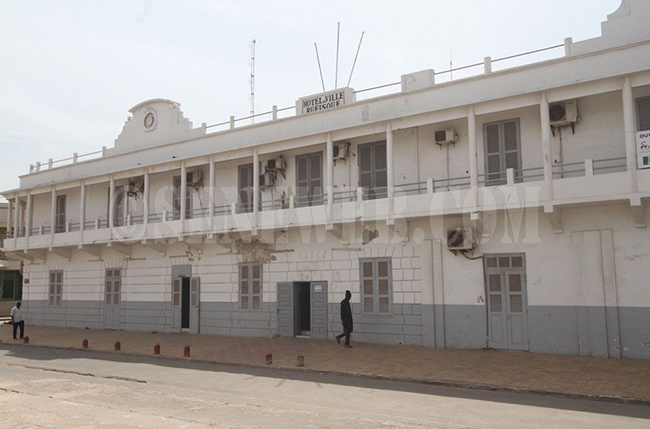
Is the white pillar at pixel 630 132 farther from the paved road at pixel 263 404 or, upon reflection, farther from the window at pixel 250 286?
the window at pixel 250 286

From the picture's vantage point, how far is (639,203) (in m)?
12.2

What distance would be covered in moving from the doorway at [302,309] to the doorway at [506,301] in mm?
5404

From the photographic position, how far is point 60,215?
87.1 feet

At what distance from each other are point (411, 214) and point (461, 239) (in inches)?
59.3

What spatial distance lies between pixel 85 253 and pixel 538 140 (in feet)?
65.6

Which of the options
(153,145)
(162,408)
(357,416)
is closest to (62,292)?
(153,145)

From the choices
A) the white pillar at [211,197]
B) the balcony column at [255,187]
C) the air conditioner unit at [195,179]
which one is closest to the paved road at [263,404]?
the balcony column at [255,187]

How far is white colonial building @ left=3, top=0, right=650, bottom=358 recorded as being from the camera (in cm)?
1330

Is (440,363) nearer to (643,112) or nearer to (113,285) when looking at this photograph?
(643,112)

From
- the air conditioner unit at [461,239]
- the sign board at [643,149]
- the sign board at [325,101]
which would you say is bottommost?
the air conditioner unit at [461,239]

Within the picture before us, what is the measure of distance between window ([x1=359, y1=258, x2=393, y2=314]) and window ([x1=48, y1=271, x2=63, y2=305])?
16.4 m

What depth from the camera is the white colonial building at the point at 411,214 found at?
1330 centimetres

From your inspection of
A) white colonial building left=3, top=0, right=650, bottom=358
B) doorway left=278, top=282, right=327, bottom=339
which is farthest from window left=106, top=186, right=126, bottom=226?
doorway left=278, top=282, right=327, bottom=339

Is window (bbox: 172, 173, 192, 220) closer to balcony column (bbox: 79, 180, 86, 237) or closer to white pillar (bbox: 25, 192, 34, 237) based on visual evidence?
balcony column (bbox: 79, 180, 86, 237)
